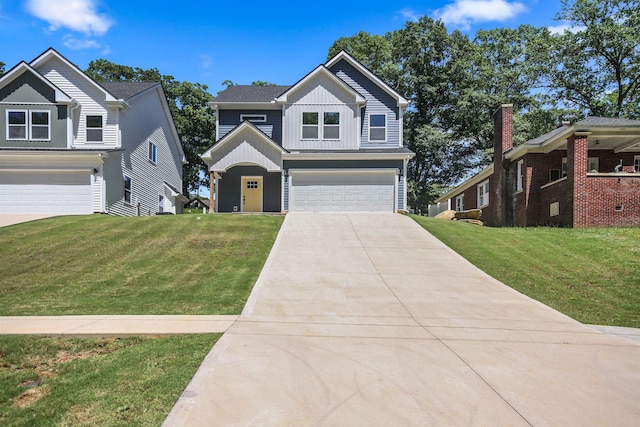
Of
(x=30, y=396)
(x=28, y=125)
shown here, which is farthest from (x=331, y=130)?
(x=30, y=396)

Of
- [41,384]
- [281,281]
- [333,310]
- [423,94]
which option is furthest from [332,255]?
[423,94]

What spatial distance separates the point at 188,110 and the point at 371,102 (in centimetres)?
2400

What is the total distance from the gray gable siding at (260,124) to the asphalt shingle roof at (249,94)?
0.69 meters

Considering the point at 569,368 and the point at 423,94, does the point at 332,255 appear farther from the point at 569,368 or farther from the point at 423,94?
the point at 423,94

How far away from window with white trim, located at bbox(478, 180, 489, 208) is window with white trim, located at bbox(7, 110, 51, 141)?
24412 mm

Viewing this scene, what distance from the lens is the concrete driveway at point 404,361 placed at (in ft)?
15.9

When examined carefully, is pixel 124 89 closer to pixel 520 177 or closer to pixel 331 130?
pixel 331 130

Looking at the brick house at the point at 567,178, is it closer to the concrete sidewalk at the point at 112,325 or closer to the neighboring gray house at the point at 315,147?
the neighboring gray house at the point at 315,147

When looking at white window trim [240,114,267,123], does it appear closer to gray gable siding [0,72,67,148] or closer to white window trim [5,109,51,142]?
gray gable siding [0,72,67,148]

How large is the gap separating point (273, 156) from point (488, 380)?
19660mm

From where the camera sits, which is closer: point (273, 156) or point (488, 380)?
point (488, 380)

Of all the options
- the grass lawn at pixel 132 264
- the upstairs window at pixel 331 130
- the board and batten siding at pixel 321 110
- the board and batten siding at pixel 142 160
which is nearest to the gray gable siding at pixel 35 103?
the board and batten siding at pixel 142 160

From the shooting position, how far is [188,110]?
45.0 meters

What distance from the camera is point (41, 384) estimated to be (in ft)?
17.4
